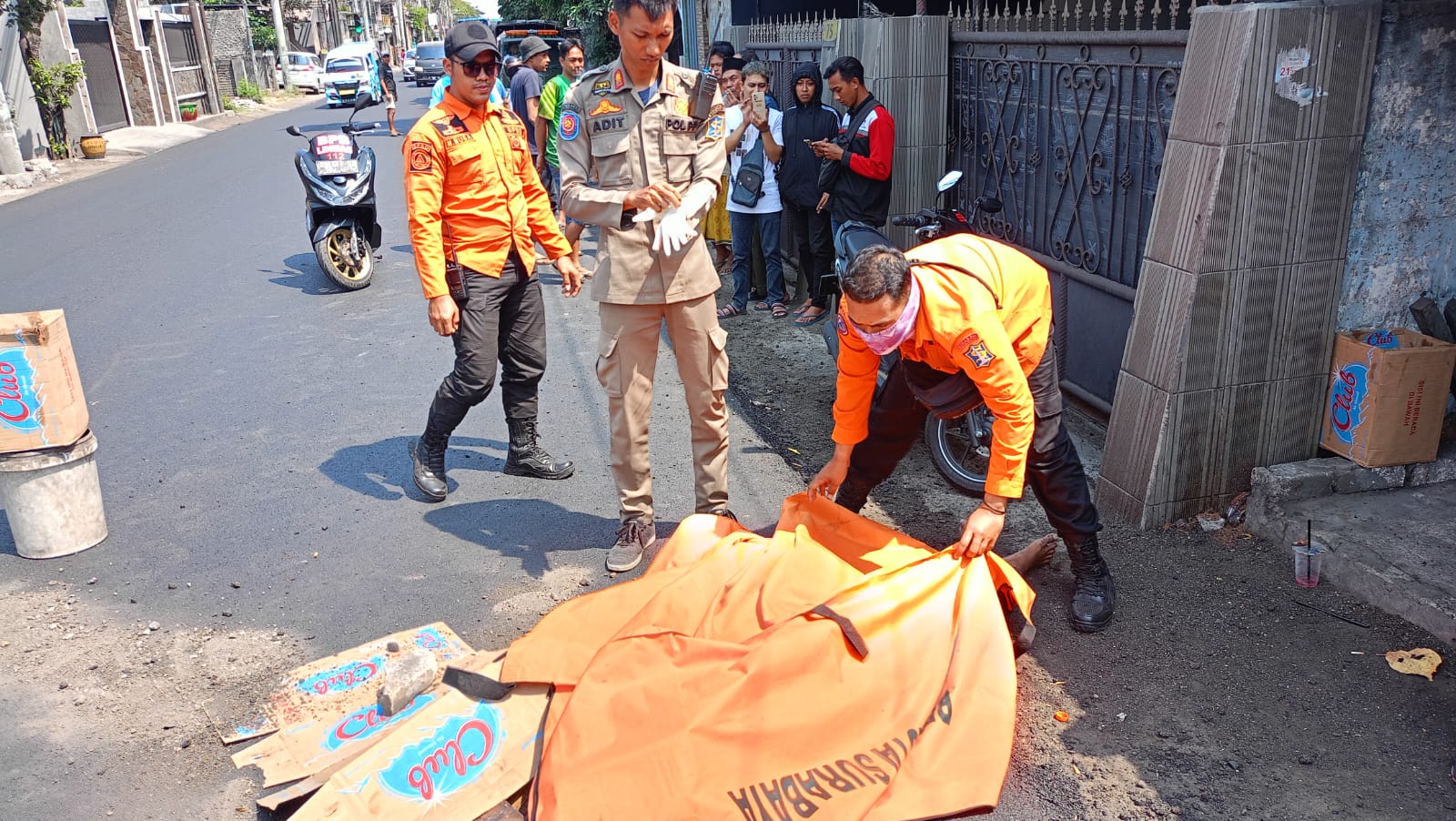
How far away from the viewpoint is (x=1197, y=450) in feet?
14.0

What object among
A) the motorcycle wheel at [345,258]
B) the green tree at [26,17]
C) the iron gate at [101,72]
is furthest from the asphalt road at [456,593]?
the iron gate at [101,72]

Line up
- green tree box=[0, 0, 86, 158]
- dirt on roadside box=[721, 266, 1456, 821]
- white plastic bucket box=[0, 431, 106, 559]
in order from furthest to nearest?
1. green tree box=[0, 0, 86, 158]
2. white plastic bucket box=[0, 431, 106, 559]
3. dirt on roadside box=[721, 266, 1456, 821]

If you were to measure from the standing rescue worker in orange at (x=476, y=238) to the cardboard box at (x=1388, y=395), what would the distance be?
126 inches

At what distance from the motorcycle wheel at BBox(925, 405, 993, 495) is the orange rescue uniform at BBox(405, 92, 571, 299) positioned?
6.31 ft

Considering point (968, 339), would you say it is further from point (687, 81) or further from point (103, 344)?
point (103, 344)

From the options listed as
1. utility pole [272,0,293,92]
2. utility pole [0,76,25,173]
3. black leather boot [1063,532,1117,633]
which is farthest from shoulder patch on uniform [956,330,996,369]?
utility pole [272,0,293,92]

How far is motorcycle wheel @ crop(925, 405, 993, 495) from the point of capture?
4.93 metres

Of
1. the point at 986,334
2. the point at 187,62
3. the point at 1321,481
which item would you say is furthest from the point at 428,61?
the point at 986,334

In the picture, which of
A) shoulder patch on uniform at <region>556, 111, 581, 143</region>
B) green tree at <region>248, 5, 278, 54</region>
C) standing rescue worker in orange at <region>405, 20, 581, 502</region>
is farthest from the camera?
green tree at <region>248, 5, 278, 54</region>

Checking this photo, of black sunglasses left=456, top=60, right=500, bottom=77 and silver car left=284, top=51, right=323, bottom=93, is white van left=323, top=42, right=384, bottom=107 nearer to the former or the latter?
silver car left=284, top=51, right=323, bottom=93

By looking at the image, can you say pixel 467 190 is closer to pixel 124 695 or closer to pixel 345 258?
pixel 124 695

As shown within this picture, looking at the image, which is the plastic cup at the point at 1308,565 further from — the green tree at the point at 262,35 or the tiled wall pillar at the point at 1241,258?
the green tree at the point at 262,35

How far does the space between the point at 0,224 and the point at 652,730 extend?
1361 centimetres

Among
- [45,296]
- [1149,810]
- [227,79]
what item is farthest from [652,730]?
[227,79]
